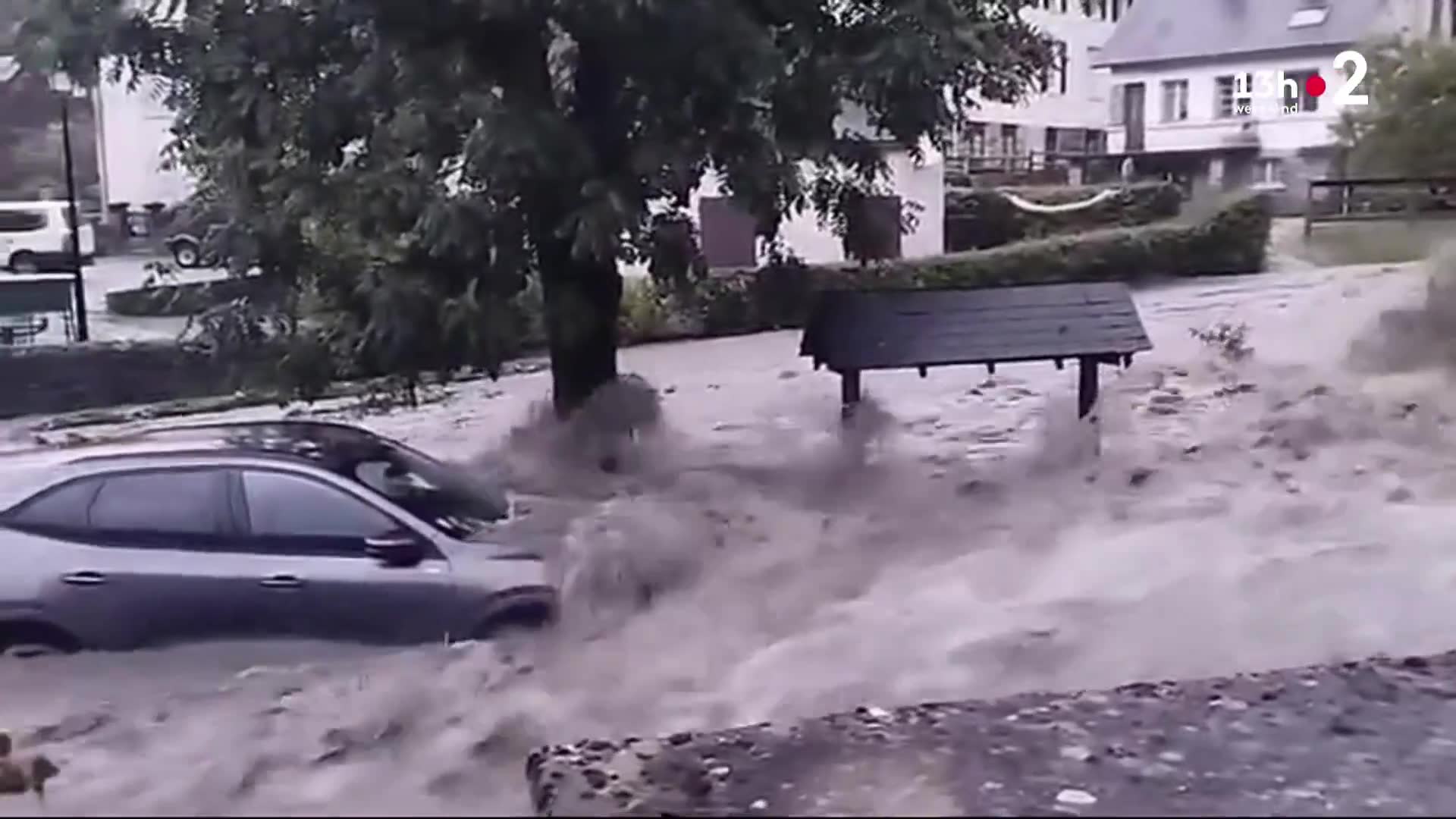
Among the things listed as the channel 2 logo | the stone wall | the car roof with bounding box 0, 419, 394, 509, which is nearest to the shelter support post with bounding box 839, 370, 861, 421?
the car roof with bounding box 0, 419, 394, 509

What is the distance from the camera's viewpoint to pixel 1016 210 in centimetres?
2353

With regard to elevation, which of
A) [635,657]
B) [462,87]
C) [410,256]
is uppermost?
[462,87]

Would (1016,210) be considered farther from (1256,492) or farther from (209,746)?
(209,746)

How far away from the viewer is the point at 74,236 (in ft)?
60.1

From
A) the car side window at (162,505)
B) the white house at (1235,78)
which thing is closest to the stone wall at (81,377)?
the car side window at (162,505)

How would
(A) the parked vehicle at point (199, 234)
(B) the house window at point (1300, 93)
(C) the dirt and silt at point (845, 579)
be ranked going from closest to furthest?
(C) the dirt and silt at point (845, 579), (A) the parked vehicle at point (199, 234), (B) the house window at point (1300, 93)

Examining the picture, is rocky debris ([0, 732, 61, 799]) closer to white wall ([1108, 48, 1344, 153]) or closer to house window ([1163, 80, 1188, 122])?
white wall ([1108, 48, 1344, 153])

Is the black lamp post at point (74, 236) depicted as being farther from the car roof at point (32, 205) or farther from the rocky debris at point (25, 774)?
the rocky debris at point (25, 774)

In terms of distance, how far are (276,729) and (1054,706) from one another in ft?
6.23

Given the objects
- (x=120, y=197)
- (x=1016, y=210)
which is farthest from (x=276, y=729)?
(x=1016, y=210)

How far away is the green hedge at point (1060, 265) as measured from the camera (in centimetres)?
1453

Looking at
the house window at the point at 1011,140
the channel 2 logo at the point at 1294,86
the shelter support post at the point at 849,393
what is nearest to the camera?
the shelter support post at the point at 849,393

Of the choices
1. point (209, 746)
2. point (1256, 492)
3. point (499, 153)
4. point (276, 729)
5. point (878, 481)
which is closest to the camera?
point (209, 746)

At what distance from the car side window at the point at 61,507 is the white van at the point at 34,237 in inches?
603
